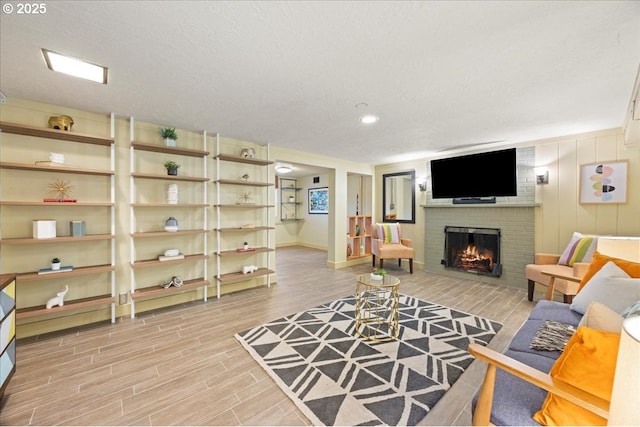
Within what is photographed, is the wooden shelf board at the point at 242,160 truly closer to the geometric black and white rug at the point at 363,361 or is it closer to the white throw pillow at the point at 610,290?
the geometric black and white rug at the point at 363,361

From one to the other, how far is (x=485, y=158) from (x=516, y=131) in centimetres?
75

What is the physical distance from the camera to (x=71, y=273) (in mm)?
2660

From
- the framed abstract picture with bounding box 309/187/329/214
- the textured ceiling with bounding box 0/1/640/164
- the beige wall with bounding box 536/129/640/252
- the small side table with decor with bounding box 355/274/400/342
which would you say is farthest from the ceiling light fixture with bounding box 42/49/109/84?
the framed abstract picture with bounding box 309/187/329/214

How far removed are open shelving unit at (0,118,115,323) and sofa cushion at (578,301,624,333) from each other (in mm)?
3944

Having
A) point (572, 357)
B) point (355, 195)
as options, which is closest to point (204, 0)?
point (572, 357)

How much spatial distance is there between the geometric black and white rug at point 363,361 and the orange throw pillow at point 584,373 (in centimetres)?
80

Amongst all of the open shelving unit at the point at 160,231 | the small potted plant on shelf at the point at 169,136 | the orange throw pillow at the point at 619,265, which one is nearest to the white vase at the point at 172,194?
the open shelving unit at the point at 160,231

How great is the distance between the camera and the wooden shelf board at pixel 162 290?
307 centimetres

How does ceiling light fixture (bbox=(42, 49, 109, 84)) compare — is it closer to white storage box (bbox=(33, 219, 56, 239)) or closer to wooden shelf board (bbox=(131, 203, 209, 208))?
wooden shelf board (bbox=(131, 203, 209, 208))

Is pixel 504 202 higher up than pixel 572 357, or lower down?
higher up

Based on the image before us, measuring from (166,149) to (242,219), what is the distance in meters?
1.47

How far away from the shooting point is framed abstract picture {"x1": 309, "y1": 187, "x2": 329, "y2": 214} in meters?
8.26

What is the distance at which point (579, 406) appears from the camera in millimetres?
968

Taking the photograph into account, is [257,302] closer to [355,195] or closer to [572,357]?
[572,357]
